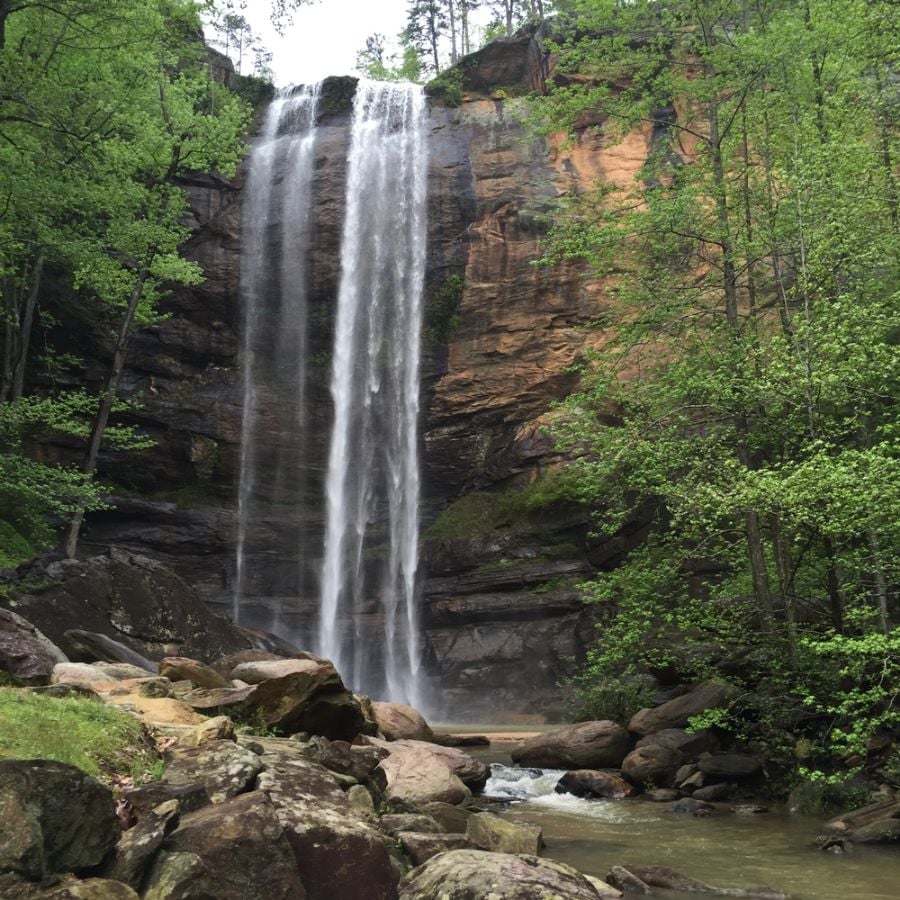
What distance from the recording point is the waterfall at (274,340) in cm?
2906

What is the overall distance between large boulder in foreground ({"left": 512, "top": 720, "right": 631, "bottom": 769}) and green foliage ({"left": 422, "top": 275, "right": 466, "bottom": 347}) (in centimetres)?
1858

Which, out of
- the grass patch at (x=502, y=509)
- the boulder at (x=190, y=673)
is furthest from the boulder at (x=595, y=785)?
the grass patch at (x=502, y=509)

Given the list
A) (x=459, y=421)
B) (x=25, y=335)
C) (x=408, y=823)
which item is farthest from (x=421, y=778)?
(x=459, y=421)

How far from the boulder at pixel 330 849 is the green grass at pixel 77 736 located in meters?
0.96

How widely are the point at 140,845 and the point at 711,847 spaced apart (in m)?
6.12

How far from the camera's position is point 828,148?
11.4 meters

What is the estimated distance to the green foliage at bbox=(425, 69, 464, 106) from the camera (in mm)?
35812

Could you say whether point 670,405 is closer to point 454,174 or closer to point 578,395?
point 578,395

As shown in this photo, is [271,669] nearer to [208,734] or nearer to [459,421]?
[208,734]

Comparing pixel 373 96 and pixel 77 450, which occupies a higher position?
pixel 373 96

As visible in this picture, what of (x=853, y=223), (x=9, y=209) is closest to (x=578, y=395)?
(x=853, y=223)

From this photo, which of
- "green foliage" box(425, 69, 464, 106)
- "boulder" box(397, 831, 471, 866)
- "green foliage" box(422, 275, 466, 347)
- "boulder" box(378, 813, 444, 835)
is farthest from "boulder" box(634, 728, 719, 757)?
"green foliage" box(425, 69, 464, 106)

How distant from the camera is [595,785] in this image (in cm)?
1176

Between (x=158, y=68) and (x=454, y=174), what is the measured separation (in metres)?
14.5
